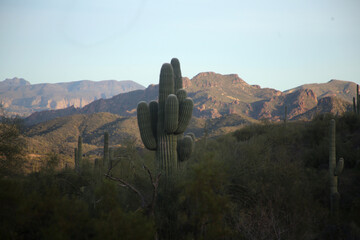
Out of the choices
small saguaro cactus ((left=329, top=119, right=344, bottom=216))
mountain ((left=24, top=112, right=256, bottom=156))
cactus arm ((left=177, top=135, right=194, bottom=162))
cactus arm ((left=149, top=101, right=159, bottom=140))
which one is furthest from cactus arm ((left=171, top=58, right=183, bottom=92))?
A: mountain ((left=24, top=112, right=256, bottom=156))

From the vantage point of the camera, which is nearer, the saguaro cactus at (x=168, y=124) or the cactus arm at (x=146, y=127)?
the saguaro cactus at (x=168, y=124)

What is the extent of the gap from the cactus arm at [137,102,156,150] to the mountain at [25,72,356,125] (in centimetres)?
9176

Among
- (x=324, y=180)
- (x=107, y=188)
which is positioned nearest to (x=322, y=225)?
(x=324, y=180)

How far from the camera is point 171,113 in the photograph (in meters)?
12.5

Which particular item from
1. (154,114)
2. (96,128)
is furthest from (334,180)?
(96,128)

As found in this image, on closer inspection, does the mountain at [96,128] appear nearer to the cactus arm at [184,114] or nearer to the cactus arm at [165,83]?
the cactus arm at [165,83]

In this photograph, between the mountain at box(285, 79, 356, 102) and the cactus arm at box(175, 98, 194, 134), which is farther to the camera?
the mountain at box(285, 79, 356, 102)

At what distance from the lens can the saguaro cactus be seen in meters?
12.7

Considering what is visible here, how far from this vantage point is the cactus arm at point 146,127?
13344mm

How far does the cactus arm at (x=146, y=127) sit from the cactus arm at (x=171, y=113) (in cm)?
103

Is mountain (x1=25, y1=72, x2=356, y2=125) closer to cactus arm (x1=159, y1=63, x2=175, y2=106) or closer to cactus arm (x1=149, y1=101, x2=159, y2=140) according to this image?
cactus arm (x1=149, y1=101, x2=159, y2=140)

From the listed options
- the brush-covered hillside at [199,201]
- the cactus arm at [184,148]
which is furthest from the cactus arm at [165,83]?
the brush-covered hillside at [199,201]

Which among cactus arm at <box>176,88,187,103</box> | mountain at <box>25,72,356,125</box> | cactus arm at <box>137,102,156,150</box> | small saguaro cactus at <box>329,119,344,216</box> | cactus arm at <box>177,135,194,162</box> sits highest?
mountain at <box>25,72,356,125</box>

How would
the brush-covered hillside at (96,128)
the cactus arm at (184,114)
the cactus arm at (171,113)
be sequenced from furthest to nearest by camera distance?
the brush-covered hillside at (96,128) < the cactus arm at (184,114) < the cactus arm at (171,113)
